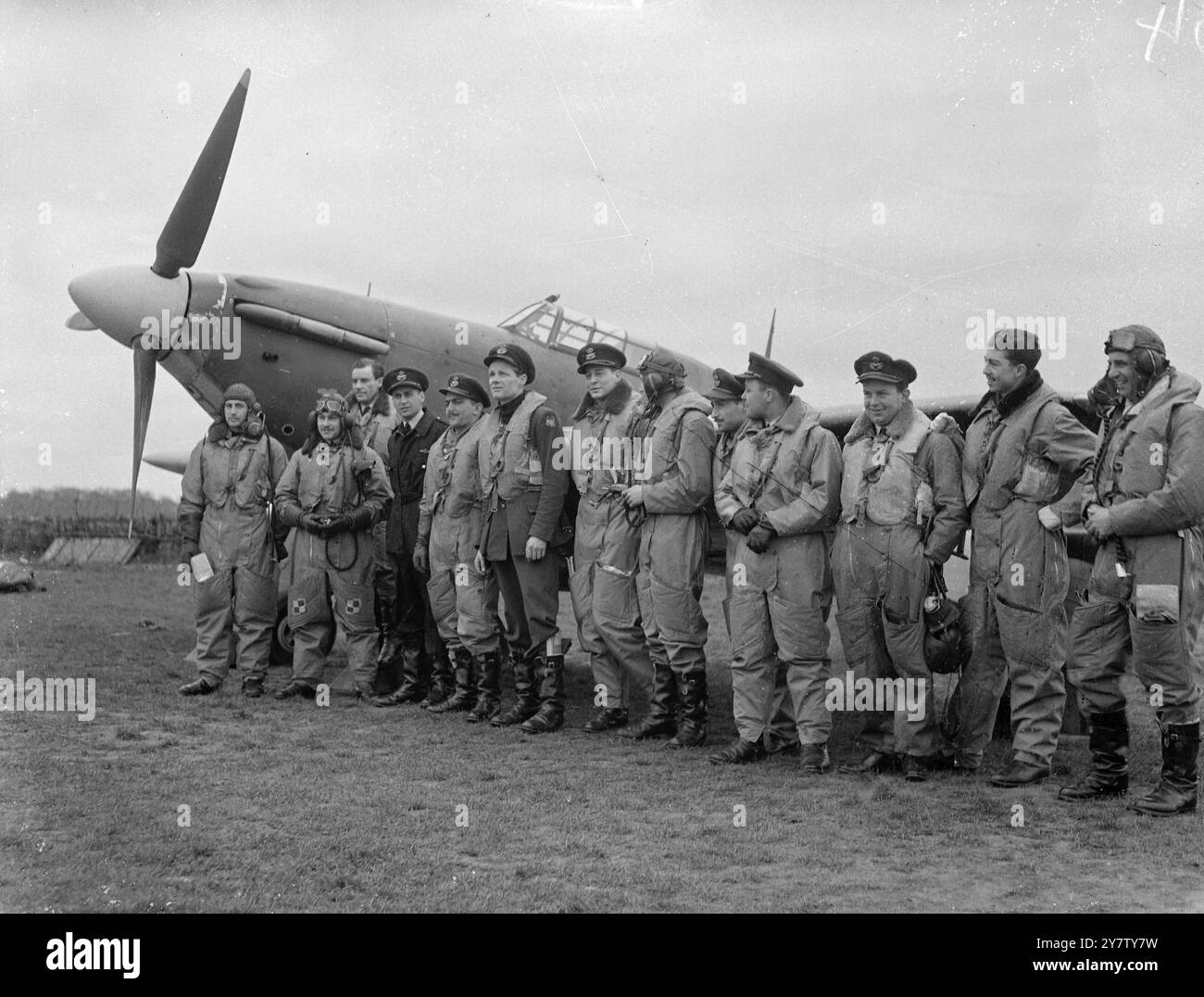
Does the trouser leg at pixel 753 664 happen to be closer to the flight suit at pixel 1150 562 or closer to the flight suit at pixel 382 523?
the flight suit at pixel 1150 562

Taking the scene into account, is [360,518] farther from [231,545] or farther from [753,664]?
[753,664]

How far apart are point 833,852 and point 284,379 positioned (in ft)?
19.6

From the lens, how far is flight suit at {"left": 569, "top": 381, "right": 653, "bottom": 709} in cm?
644

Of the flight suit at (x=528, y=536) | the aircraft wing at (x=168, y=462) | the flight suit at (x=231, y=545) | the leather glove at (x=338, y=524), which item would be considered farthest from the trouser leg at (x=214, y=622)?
the aircraft wing at (x=168, y=462)

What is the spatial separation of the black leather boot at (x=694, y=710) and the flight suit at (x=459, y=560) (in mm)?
1259

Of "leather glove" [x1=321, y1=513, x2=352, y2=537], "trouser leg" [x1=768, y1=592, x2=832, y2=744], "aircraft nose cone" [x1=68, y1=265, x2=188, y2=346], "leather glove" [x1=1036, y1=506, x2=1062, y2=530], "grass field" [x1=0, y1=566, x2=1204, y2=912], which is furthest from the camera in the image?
"aircraft nose cone" [x1=68, y1=265, x2=188, y2=346]

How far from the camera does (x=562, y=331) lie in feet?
32.1

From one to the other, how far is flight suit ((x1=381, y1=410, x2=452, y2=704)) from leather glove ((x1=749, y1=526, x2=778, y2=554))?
2.63 m

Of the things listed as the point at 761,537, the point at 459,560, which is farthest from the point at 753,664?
the point at 459,560

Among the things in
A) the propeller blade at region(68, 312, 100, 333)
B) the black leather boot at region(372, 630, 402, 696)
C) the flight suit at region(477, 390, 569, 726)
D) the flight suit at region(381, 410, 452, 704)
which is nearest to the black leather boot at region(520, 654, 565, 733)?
the flight suit at region(477, 390, 569, 726)

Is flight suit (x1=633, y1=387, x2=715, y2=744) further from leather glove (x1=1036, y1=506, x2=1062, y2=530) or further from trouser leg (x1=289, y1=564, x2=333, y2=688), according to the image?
trouser leg (x1=289, y1=564, x2=333, y2=688)
